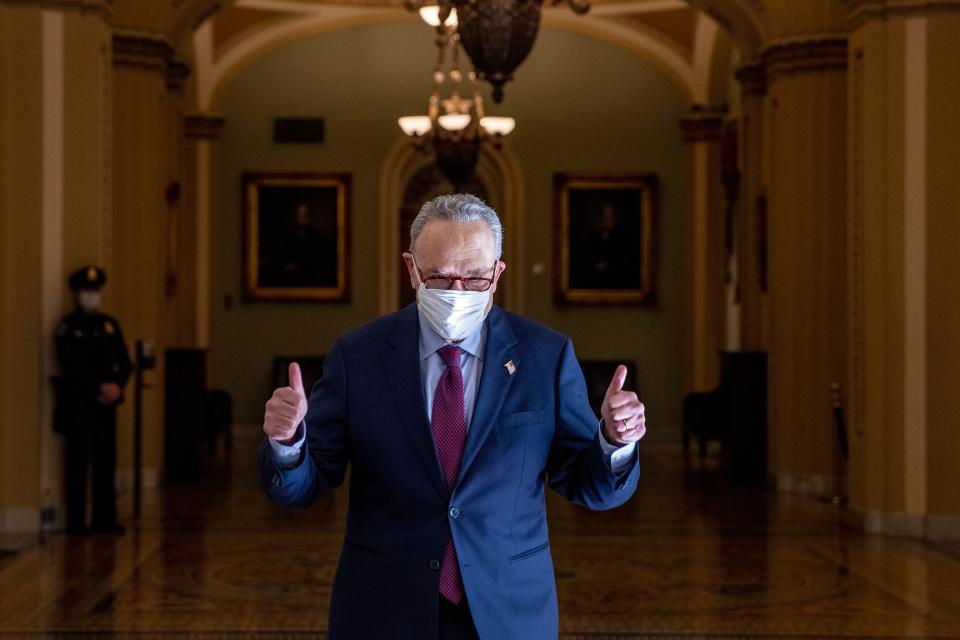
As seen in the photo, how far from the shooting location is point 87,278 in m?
9.52

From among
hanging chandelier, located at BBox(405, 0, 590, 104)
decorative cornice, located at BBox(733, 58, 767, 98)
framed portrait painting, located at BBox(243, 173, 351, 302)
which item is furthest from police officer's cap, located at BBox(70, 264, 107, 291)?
framed portrait painting, located at BBox(243, 173, 351, 302)

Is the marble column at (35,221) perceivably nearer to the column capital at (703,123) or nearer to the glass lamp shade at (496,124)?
the glass lamp shade at (496,124)

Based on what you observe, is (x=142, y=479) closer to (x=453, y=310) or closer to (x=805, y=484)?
(x=805, y=484)

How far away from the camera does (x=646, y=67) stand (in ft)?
62.1

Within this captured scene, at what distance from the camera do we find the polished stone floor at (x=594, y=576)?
6691 mm

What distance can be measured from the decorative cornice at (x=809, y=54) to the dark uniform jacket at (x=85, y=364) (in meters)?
6.19

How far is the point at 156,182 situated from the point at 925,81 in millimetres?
6633

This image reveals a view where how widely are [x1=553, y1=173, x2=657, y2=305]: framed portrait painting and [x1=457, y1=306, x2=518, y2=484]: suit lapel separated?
15784mm

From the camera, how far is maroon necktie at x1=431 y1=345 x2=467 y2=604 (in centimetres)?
286

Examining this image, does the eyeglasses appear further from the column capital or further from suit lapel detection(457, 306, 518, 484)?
the column capital

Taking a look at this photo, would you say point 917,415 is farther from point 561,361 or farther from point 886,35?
point 561,361

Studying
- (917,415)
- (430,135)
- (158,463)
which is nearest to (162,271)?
(158,463)

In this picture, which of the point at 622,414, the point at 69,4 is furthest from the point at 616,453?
the point at 69,4

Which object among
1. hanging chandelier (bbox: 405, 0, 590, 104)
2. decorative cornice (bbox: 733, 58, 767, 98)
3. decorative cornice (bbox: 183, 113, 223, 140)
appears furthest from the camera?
decorative cornice (bbox: 183, 113, 223, 140)
